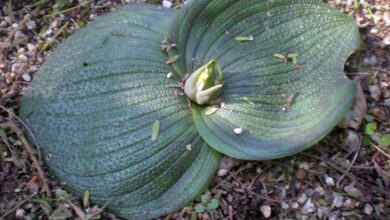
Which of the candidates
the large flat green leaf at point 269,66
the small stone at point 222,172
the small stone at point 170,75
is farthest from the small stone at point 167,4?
the small stone at point 222,172

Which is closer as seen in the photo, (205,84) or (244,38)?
(205,84)

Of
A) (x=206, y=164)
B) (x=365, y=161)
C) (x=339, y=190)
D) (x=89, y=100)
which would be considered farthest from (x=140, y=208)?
(x=365, y=161)

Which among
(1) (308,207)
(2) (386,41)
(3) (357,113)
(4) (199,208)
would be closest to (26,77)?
(4) (199,208)

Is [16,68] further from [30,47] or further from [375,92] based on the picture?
[375,92]

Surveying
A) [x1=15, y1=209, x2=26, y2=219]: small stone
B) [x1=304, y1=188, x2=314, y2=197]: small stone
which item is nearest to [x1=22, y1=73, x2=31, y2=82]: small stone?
[x1=15, y1=209, x2=26, y2=219]: small stone

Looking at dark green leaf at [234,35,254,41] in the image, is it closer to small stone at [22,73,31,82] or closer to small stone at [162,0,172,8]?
small stone at [162,0,172,8]
